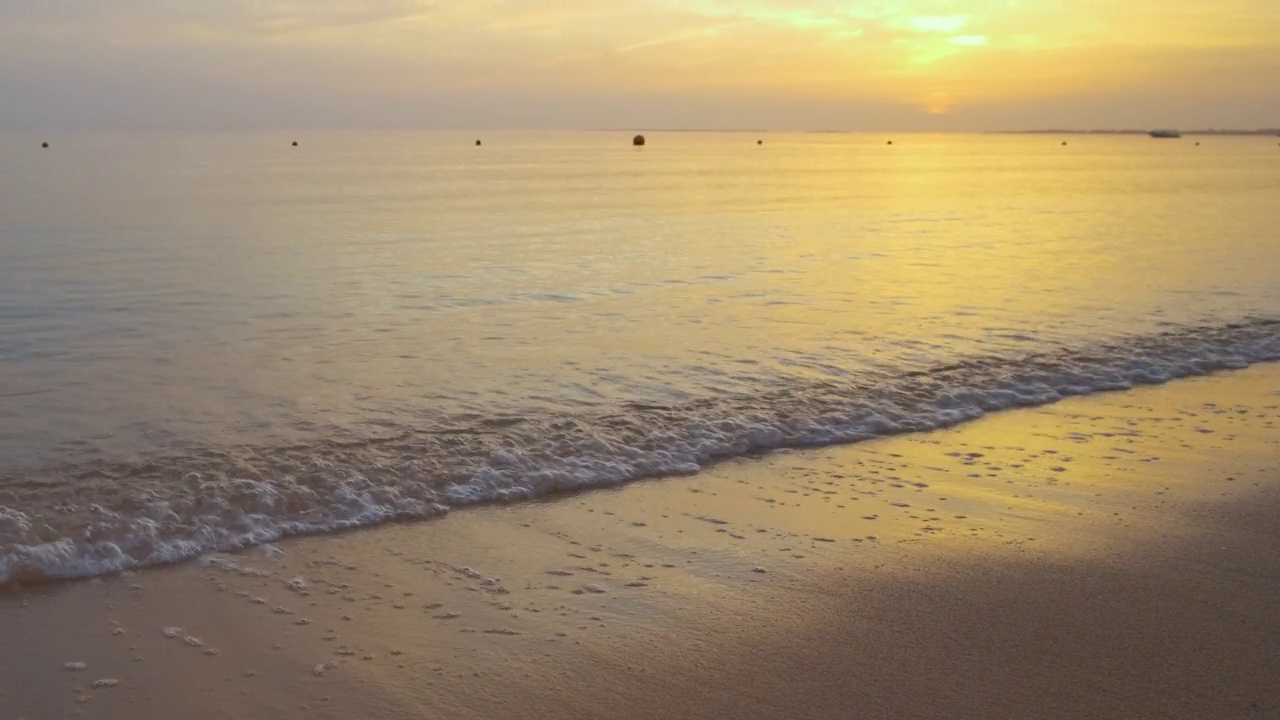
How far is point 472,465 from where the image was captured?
847 centimetres

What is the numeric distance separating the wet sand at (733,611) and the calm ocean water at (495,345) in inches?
34.8

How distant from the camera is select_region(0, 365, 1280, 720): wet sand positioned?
4.79 metres

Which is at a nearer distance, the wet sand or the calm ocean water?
the wet sand

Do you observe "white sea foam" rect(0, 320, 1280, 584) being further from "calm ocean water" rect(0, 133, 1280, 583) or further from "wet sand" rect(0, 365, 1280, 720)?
"wet sand" rect(0, 365, 1280, 720)

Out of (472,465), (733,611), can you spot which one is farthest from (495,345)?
(733,611)

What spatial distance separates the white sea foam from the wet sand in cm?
31

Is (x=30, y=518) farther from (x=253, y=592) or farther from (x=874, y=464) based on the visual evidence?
(x=874, y=464)

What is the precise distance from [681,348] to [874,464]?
488cm

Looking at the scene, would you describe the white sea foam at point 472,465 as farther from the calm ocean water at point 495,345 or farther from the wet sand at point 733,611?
the wet sand at point 733,611

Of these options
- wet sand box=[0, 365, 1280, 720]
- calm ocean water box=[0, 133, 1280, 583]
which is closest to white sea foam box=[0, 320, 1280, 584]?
calm ocean water box=[0, 133, 1280, 583]

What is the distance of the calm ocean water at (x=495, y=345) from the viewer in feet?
26.6

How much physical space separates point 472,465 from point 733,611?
3.33m

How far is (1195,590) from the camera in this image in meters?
6.03

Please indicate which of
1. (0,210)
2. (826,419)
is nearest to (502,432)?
(826,419)
